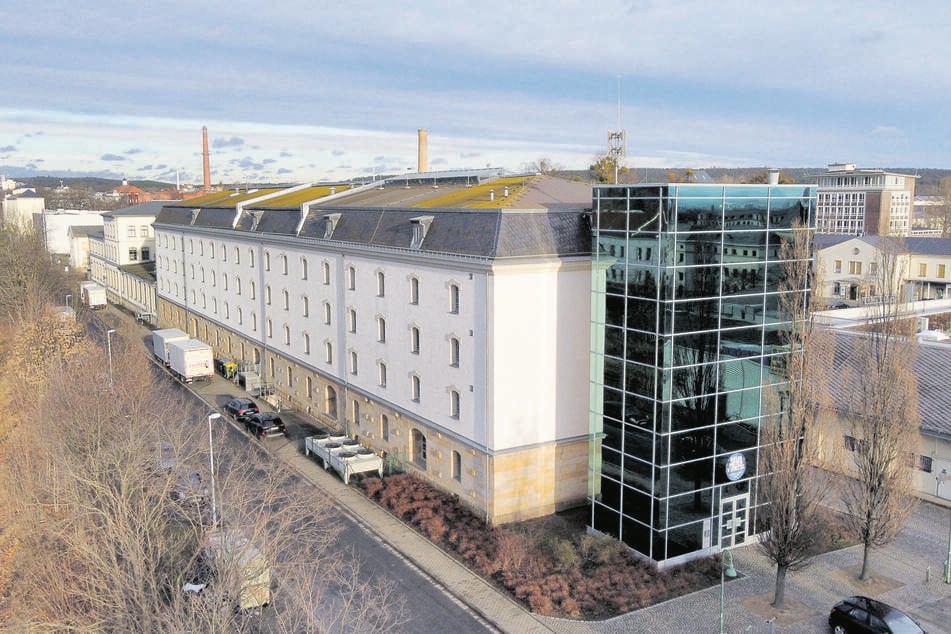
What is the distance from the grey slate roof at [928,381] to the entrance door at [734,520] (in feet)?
22.3

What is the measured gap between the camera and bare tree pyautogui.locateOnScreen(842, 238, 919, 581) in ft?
84.4

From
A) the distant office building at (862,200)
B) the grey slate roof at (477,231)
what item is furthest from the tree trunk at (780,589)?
the distant office building at (862,200)

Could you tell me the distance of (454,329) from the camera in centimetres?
3381

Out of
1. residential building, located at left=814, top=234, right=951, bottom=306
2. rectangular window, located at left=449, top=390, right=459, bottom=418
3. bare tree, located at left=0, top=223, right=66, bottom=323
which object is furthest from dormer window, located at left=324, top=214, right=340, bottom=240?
residential building, located at left=814, top=234, right=951, bottom=306

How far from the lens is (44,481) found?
92.8ft

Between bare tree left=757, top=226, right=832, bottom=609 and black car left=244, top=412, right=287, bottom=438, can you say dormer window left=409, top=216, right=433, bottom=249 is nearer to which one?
black car left=244, top=412, right=287, bottom=438

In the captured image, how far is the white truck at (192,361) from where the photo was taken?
55.9 m

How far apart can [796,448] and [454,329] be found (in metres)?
14.9

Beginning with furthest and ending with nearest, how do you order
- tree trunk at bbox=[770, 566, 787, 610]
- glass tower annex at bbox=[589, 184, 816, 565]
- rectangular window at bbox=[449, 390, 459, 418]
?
rectangular window at bbox=[449, 390, 459, 418] → glass tower annex at bbox=[589, 184, 816, 565] → tree trunk at bbox=[770, 566, 787, 610]

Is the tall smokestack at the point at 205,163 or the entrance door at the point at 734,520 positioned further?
the tall smokestack at the point at 205,163

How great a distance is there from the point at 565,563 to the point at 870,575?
35.8 ft

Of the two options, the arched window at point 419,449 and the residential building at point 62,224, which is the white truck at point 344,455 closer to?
the arched window at point 419,449

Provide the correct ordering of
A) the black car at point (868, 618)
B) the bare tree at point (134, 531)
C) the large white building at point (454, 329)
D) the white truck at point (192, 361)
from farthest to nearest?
the white truck at point (192, 361) < the large white building at point (454, 329) < the black car at point (868, 618) < the bare tree at point (134, 531)

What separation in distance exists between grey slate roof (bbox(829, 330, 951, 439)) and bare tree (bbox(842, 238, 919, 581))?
5.56 m
